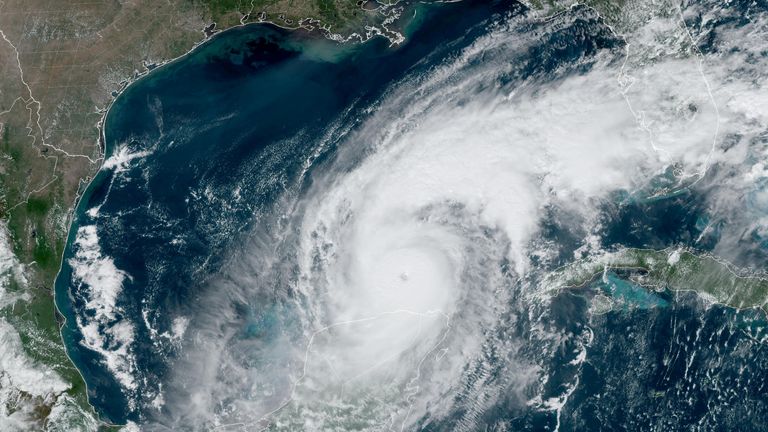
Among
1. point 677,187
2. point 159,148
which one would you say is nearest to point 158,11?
point 159,148

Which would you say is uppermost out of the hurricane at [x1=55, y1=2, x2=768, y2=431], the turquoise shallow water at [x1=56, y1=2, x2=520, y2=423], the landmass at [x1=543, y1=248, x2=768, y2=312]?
the turquoise shallow water at [x1=56, y1=2, x2=520, y2=423]

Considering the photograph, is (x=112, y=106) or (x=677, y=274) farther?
(x=112, y=106)

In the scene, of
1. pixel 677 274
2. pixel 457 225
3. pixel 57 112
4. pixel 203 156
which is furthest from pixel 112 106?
pixel 677 274

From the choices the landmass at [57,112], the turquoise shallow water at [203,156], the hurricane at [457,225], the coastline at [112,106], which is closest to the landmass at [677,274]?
the hurricane at [457,225]

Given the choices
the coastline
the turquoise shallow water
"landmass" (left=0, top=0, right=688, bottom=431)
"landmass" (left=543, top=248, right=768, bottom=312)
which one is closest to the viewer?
"landmass" (left=543, top=248, right=768, bottom=312)

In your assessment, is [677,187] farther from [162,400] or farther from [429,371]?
[162,400]

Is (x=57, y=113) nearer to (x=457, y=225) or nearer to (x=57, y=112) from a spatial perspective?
(x=57, y=112)

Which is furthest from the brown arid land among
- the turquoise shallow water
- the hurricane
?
the hurricane

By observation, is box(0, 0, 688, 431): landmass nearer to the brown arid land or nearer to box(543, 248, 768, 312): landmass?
the brown arid land
